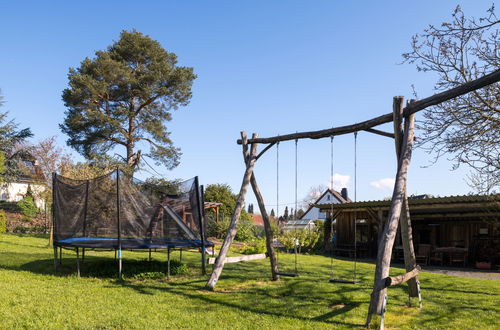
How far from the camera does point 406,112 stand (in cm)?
613

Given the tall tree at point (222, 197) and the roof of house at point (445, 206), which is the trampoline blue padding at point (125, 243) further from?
the tall tree at point (222, 197)

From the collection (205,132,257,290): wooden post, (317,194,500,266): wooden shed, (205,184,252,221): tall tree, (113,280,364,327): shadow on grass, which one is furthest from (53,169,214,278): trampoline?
(205,184,252,221): tall tree

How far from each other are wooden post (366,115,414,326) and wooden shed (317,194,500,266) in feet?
26.6

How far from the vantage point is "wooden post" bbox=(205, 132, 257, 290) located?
7.58 meters

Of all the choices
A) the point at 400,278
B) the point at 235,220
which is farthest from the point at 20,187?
the point at 400,278

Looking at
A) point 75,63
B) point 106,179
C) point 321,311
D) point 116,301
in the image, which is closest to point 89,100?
point 75,63

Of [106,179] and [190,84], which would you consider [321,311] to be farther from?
[190,84]

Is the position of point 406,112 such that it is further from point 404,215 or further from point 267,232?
point 267,232

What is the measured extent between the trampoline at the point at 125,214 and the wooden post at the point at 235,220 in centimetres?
Result: 146

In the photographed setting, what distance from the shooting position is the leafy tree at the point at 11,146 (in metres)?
28.3

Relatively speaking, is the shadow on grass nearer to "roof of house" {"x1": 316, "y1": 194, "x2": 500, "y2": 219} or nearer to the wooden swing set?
the wooden swing set

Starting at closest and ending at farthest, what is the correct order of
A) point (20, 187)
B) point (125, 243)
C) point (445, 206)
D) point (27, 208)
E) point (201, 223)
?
point (125, 243) < point (201, 223) < point (445, 206) < point (27, 208) < point (20, 187)

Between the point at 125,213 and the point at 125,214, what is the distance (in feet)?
0.08

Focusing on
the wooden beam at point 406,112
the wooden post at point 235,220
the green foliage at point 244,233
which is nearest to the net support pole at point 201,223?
the wooden post at point 235,220
